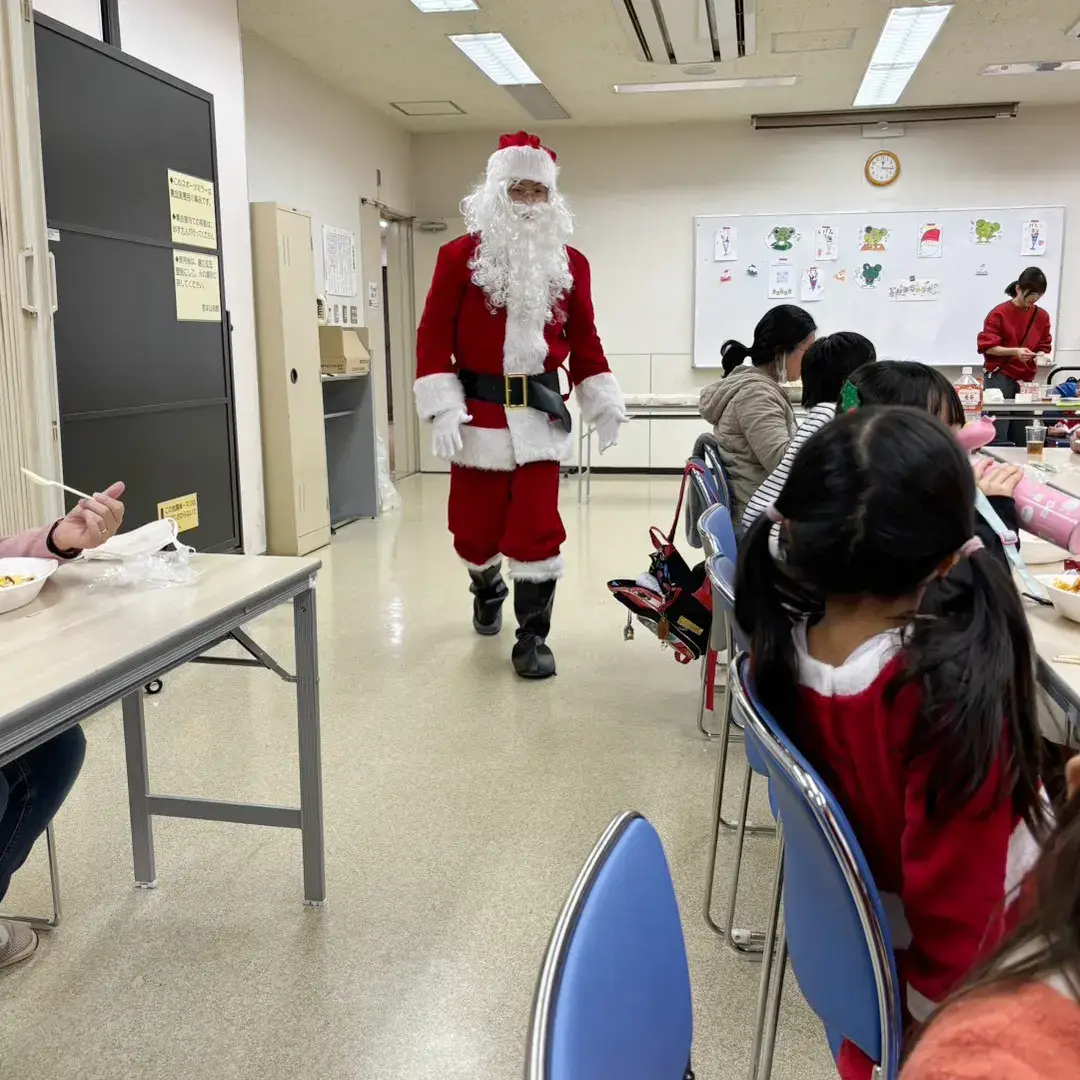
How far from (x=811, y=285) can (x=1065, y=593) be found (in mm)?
6479

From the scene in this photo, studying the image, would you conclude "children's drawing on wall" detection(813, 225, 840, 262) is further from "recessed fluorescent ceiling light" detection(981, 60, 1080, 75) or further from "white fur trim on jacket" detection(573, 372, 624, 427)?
"white fur trim on jacket" detection(573, 372, 624, 427)

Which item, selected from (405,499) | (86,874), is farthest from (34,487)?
(405,499)

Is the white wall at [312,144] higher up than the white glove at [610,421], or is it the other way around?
the white wall at [312,144]

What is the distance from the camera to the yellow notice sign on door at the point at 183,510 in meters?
3.77

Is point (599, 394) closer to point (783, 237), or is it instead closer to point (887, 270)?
point (783, 237)

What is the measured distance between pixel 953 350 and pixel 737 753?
224 inches

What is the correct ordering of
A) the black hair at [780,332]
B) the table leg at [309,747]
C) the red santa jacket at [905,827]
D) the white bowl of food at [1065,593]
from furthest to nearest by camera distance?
the black hair at [780,332] → the table leg at [309,747] → the white bowl of food at [1065,593] → the red santa jacket at [905,827]

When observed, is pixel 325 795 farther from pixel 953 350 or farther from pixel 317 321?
pixel 953 350

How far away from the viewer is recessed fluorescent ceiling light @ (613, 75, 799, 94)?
6.17 m

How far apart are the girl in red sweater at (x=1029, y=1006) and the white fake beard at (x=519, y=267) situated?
8.97ft

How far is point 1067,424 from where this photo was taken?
4.61m

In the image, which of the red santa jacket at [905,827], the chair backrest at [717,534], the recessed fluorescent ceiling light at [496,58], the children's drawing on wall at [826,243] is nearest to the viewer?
the red santa jacket at [905,827]

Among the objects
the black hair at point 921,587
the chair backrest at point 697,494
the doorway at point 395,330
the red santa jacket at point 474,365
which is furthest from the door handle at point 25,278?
the doorway at point 395,330

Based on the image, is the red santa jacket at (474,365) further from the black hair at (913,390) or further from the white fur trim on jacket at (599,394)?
the black hair at (913,390)
